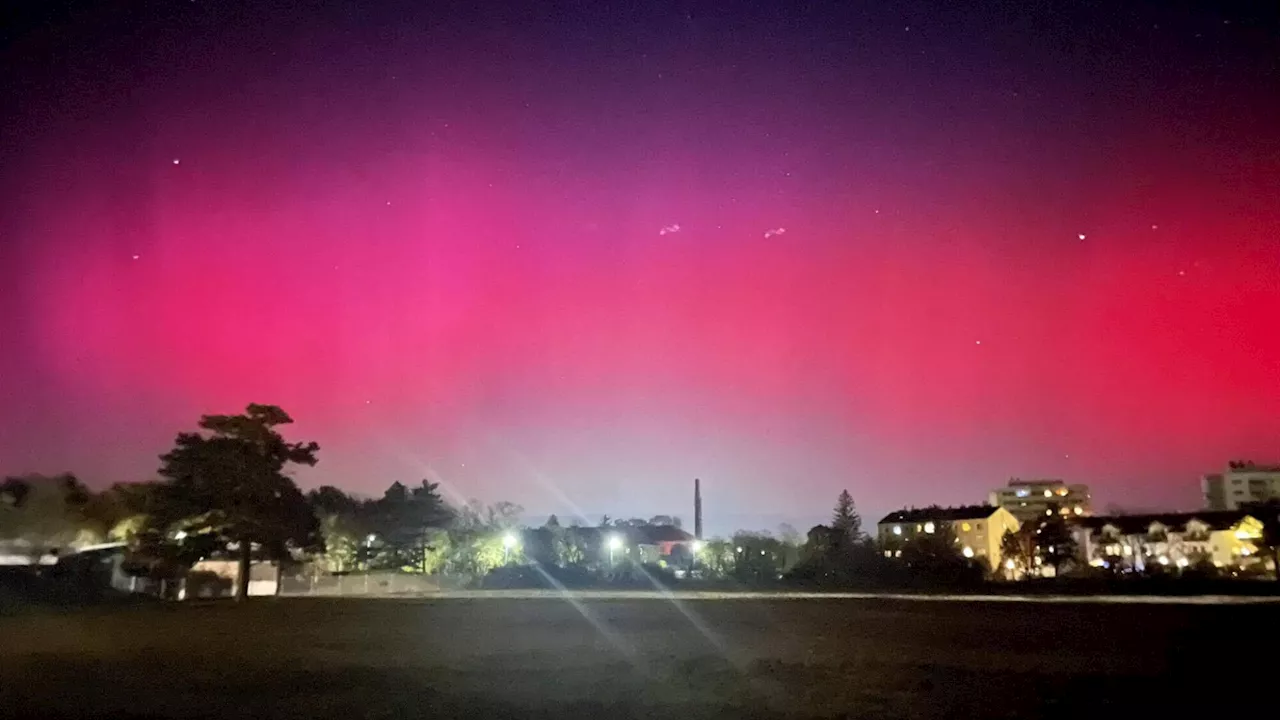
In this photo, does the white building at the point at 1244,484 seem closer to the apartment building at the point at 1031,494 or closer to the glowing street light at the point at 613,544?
the apartment building at the point at 1031,494

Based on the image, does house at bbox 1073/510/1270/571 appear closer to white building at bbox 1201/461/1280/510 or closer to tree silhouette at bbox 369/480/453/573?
tree silhouette at bbox 369/480/453/573

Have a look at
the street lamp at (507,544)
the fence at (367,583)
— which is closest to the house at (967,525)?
the street lamp at (507,544)

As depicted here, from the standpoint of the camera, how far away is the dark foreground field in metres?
9.98

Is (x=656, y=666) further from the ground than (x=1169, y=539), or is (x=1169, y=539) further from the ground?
(x=1169, y=539)

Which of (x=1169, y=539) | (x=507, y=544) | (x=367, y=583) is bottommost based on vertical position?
(x=367, y=583)

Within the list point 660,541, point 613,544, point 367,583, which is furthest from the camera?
point 660,541

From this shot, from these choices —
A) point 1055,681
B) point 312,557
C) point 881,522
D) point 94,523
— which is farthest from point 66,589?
point 881,522

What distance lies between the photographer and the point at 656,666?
534 inches

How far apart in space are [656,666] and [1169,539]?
223 feet

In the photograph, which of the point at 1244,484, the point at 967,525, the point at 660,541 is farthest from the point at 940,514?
the point at 1244,484

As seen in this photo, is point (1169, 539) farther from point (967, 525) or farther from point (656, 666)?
point (656, 666)

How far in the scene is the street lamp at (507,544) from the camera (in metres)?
68.4

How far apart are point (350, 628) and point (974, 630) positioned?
48.2 ft

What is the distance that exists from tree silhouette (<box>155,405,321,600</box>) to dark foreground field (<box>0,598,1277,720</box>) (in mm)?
12379
